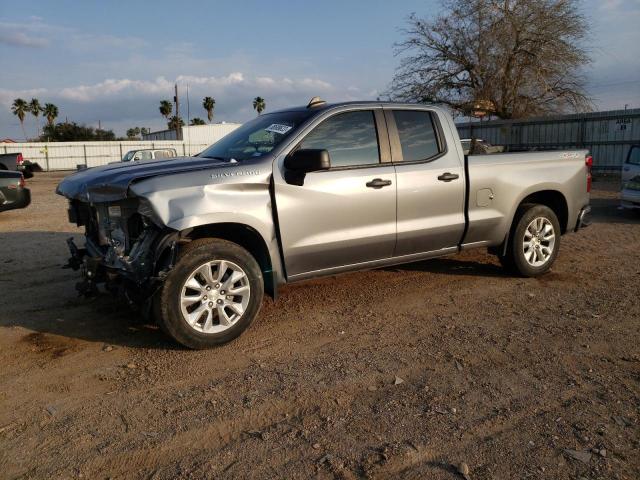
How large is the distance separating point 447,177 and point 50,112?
3264 inches

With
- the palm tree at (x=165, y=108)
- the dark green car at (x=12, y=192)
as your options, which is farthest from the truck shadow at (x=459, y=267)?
the palm tree at (x=165, y=108)

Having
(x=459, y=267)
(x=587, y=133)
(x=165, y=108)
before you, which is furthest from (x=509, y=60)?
(x=165, y=108)

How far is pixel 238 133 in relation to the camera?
565 cm

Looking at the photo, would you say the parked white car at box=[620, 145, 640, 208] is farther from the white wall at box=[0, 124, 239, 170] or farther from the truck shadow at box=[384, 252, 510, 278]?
the white wall at box=[0, 124, 239, 170]

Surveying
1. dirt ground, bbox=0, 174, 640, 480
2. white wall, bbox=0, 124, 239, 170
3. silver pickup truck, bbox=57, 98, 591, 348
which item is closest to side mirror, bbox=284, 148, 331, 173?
silver pickup truck, bbox=57, 98, 591, 348

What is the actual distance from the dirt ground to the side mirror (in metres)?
1.40

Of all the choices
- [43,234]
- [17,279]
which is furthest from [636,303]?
[43,234]

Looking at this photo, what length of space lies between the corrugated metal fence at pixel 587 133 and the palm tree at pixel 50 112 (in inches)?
2766

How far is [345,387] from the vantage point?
144 inches

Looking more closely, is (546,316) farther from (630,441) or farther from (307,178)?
(307,178)

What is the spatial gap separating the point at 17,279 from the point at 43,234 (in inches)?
131

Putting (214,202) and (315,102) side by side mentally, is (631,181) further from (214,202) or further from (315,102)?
(214,202)

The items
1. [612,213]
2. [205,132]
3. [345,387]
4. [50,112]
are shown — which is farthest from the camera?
[50,112]

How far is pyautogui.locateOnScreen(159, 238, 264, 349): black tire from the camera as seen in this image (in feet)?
13.5
